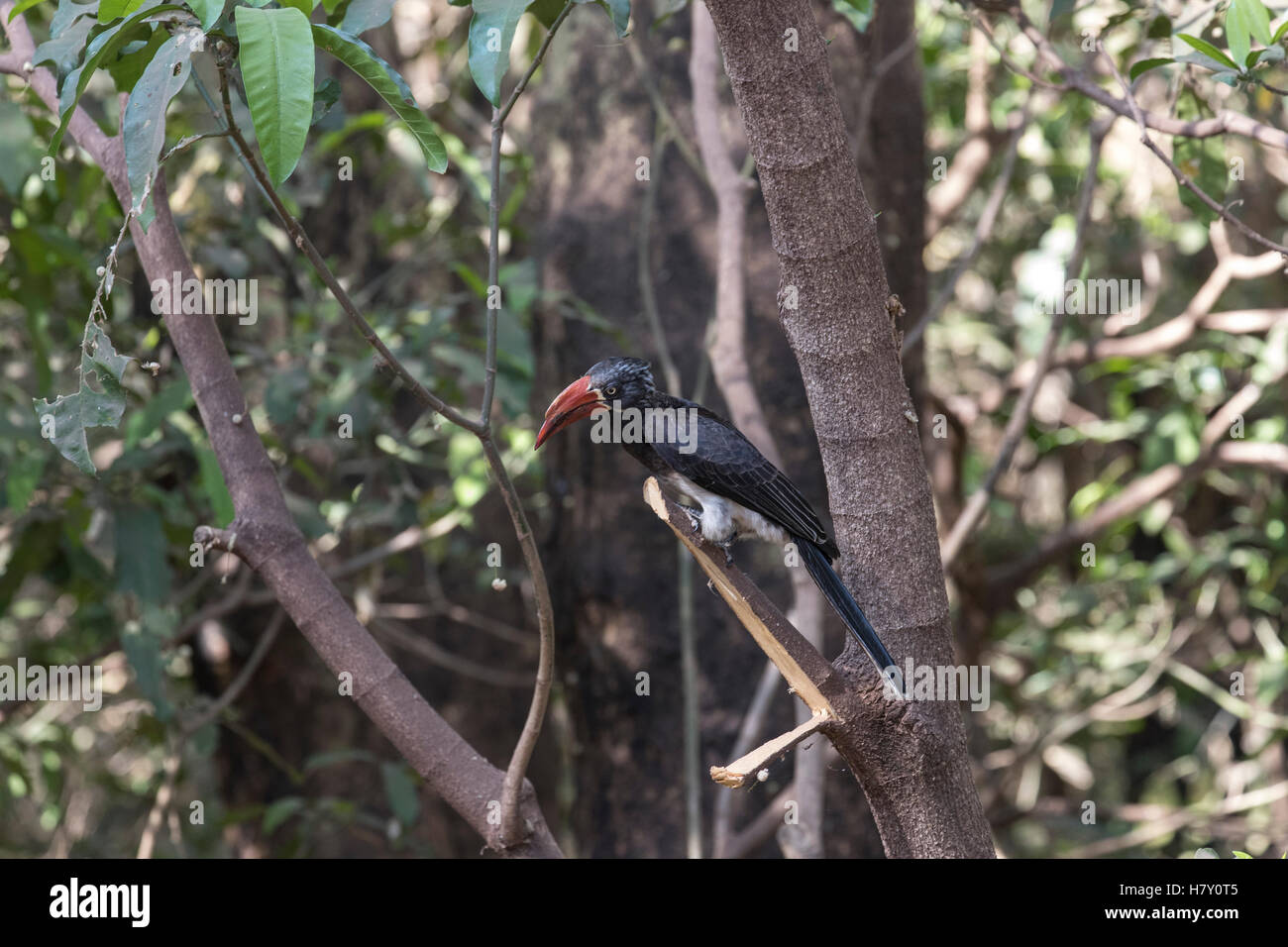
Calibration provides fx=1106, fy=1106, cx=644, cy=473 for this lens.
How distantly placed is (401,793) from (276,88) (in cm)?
232

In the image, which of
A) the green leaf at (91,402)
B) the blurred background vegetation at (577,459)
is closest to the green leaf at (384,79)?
the green leaf at (91,402)

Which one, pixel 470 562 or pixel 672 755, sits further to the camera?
pixel 470 562

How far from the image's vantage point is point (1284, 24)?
1.66 meters

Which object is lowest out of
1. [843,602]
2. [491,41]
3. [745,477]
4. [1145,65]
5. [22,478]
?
[843,602]

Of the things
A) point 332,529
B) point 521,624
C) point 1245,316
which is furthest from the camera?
point 521,624

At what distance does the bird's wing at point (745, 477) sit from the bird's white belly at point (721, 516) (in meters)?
0.04

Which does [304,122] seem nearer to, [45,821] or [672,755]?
[672,755]

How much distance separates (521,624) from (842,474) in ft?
10.2

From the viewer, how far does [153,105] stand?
3.99 ft

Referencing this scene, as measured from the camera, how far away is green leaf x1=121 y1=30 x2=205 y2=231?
1199 mm

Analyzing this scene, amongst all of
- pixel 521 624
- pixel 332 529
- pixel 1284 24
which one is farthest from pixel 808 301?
pixel 521 624

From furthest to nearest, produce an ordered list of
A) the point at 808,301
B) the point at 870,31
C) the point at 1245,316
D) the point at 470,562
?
the point at 470,562, the point at 1245,316, the point at 870,31, the point at 808,301

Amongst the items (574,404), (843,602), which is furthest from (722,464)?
(843,602)

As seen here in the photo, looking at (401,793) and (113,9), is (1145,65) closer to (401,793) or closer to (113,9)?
(113,9)
